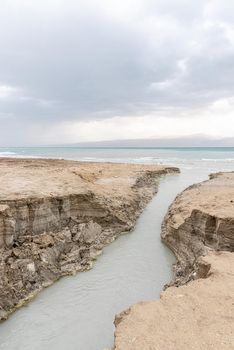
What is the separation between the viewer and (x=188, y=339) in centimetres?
484

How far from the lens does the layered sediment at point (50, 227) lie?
9.34 meters

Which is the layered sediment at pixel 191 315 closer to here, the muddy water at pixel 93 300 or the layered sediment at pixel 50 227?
the muddy water at pixel 93 300

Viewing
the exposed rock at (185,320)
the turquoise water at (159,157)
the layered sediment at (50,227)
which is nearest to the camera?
the exposed rock at (185,320)

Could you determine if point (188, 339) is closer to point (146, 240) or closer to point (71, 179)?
point (146, 240)

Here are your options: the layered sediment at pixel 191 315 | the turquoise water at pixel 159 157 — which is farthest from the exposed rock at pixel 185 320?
the turquoise water at pixel 159 157

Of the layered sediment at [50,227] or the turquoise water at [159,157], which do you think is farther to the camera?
the turquoise water at [159,157]

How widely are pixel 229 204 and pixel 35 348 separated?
24.8ft

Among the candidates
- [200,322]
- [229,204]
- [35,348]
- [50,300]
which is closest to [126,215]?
[229,204]

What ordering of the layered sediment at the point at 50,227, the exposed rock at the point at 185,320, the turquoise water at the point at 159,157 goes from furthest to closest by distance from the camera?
the turquoise water at the point at 159,157 → the layered sediment at the point at 50,227 → the exposed rock at the point at 185,320

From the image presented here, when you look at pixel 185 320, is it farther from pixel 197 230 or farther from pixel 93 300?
pixel 197 230

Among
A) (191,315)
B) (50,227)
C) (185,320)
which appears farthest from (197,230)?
(185,320)

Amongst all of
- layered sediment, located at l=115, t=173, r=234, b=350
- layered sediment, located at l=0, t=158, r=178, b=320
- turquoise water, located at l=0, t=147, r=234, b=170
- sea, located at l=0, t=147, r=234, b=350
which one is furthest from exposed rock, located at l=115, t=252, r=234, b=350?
turquoise water, located at l=0, t=147, r=234, b=170

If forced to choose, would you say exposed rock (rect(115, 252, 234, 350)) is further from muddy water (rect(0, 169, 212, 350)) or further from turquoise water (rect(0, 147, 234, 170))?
turquoise water (rect(0, 147, 234, 170))

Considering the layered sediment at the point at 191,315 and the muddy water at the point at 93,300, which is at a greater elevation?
the layered sediment at the point at 191,315
